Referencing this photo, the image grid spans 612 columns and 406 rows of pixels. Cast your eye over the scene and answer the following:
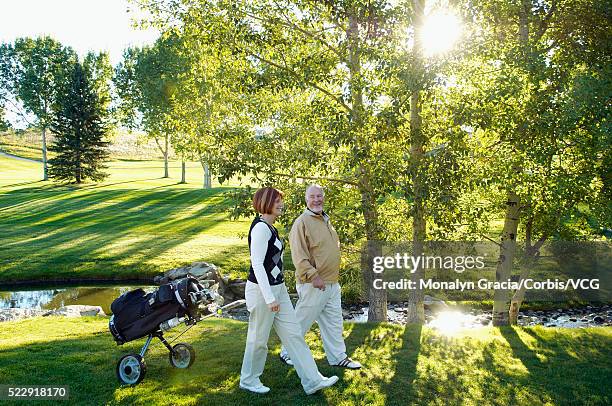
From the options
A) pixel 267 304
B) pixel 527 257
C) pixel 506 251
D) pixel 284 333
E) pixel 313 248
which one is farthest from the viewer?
pixel 527 257

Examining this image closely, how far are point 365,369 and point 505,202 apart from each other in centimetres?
759

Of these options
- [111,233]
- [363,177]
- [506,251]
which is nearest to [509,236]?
[506,251]

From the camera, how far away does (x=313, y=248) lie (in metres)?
7.51

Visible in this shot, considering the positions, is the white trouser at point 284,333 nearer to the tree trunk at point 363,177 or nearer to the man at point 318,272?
the man at point 318,272

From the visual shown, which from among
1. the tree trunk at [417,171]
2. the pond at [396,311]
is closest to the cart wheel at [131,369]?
the tree trunk at [417,171]

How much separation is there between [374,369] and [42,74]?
6128 cm

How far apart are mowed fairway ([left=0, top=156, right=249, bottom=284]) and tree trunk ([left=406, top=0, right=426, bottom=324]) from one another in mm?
4273

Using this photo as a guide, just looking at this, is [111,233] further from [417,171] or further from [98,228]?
[417,171]

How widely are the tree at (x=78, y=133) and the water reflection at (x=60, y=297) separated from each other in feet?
103

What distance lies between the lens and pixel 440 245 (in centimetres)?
1286

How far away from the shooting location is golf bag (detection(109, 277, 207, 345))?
7055 millimetres

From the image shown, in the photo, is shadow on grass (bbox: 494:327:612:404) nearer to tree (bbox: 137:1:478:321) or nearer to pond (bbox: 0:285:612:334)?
tree (bbox: 137:1:478:321)

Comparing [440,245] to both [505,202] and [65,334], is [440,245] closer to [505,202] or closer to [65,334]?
[505,202]

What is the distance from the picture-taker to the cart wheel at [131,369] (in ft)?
23.3
